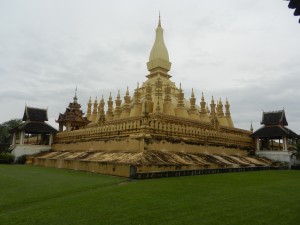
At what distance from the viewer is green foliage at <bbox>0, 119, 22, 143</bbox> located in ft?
150

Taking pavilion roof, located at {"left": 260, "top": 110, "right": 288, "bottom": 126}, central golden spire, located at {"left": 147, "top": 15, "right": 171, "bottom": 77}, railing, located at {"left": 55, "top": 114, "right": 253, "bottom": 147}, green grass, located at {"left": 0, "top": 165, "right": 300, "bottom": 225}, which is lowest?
green grass, located at {"left": 0, "top": 165, "right": 300, "bottom": 225}

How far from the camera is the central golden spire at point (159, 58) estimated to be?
103 feet

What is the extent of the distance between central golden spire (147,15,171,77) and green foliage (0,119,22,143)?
2738cm

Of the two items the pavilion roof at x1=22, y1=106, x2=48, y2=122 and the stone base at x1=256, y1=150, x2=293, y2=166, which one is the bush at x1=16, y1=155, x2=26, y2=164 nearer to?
the pavilion roof at x1=22, y1=106, x2=48, y2=122

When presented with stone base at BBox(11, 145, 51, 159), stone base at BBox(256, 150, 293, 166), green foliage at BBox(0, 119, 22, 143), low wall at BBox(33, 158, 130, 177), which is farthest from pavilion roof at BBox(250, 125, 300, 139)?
green foliage at BBox(0, 119, 22, 143)

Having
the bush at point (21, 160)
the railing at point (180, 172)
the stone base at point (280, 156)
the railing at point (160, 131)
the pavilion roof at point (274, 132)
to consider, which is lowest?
the railing at point (180, 172)

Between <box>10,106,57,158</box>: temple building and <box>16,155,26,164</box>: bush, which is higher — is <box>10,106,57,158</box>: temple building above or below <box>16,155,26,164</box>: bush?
above

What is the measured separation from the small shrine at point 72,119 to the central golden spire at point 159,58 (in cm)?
992

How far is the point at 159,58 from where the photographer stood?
3134 cm

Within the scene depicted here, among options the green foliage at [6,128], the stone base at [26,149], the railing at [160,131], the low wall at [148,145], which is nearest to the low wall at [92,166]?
the low wall at [148,145]

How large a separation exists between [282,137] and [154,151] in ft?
49.2

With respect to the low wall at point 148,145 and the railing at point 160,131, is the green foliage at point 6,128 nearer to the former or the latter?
the railing at point 160,131

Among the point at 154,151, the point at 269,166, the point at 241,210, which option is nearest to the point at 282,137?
the point at 269,166

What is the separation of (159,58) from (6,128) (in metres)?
32.9
